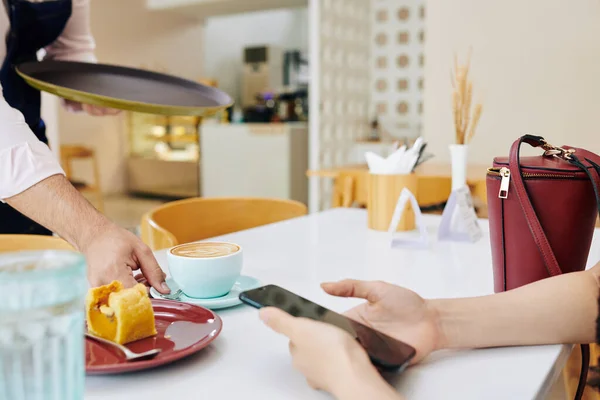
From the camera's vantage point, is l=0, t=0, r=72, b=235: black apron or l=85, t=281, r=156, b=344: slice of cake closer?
l=85, t=281, r=156, b=344: slice of cake

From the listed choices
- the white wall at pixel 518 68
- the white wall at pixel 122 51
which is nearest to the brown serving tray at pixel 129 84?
the white wall at pixel 518 68

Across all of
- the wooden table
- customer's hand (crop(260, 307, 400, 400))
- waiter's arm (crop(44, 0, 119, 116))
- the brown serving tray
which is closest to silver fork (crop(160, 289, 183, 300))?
customer's hand (crop(260, 307, 400, 400))

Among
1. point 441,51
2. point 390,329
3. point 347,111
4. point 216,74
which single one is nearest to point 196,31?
point 216,74

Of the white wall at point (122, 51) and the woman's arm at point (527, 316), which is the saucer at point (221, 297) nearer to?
the woman's arm at point (527, 316)

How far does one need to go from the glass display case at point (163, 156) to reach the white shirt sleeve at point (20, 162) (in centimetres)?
643

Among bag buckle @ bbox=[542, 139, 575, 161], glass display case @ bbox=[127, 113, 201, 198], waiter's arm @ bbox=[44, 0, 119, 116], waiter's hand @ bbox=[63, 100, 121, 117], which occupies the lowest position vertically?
glass display case @ bbox=[127, 113, 201, 198]

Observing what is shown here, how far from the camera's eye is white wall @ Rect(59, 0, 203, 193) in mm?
7215

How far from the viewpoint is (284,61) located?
8797 mm

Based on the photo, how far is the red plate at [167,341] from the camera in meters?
0.60

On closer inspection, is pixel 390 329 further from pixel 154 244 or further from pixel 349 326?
pixel 154 244

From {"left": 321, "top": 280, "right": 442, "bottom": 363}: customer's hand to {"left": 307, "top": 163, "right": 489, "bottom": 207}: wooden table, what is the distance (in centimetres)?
160

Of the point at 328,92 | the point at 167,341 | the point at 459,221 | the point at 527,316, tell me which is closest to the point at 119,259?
the point at 167,341

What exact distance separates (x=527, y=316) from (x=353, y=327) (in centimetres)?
23

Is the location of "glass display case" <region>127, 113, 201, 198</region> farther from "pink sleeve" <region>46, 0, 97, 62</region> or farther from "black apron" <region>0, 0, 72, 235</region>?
→ "black apron" <region>0, 0, 72, 235</region>
